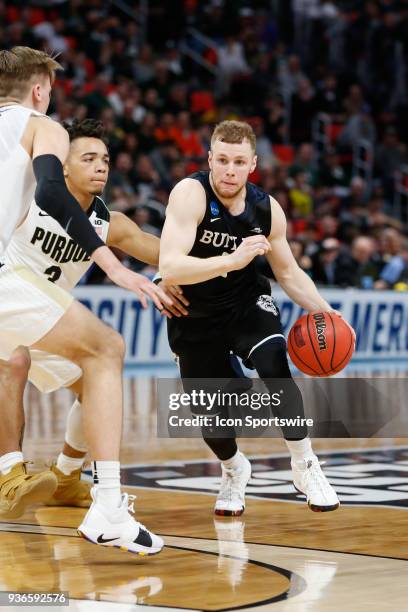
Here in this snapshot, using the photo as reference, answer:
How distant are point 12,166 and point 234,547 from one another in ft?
6.15

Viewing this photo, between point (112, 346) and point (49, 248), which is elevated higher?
point (49, 248)

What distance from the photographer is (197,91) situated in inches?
837

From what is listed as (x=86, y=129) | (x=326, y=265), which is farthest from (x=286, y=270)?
(x=326, y=265)

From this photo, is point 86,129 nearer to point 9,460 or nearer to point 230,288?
point 230,288

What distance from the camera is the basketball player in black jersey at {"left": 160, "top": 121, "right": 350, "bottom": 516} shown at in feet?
19.9

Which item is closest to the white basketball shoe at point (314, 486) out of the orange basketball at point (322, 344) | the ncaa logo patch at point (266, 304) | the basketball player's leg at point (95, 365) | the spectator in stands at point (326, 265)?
the orange basketball at point (322, 344)

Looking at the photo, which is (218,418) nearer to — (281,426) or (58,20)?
(281,426)

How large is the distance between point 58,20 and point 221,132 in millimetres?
13753

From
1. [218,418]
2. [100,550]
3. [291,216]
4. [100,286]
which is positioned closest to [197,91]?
[291,216]

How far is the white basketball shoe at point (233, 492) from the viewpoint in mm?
6270

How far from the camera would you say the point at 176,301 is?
6.38 m

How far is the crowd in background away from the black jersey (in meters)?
8.79

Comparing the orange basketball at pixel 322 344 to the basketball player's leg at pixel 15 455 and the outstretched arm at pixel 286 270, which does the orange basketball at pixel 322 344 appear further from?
the basketball player's leg at pixel 15 455

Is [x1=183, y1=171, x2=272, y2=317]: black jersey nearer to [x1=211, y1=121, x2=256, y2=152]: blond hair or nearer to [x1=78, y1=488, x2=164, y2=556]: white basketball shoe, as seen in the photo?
[x1=211, y1=121, x2=256, y2=152]: blond hair
